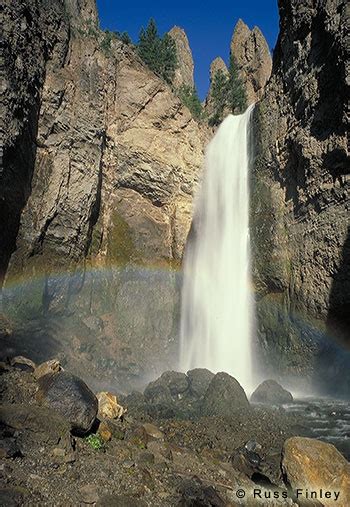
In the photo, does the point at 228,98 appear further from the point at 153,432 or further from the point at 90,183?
the point at 153,432

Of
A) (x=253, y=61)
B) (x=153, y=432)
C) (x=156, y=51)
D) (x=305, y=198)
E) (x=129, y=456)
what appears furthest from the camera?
A: (x=253, y=61)

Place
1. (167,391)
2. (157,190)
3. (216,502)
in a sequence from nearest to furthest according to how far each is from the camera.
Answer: (216,502)
(167,391)
(157,190)

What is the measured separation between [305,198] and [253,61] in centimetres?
5353

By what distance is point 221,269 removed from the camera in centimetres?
2798

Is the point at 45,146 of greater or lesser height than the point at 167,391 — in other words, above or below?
above

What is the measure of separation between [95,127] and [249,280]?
1563cm

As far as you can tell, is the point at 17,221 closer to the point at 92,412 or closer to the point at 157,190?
the point at 157,190

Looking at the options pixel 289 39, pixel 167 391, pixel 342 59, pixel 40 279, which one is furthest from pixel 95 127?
pixel 167 391

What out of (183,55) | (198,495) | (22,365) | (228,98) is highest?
(183,55)

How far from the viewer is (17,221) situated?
21.9 meters

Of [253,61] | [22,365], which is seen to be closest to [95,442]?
[22,365]

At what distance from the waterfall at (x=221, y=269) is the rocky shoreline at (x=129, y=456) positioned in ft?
41.3

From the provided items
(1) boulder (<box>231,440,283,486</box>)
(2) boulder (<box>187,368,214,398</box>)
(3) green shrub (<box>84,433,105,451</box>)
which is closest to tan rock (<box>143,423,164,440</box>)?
(3) green shrub (<box>84,433,105,451</box>)

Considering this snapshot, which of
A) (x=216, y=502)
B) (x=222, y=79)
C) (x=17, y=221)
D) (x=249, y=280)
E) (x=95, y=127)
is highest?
(x=222, y=79)
